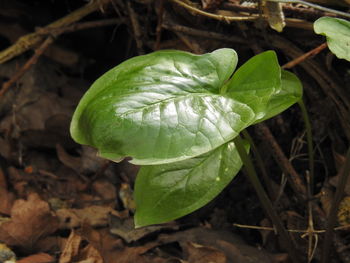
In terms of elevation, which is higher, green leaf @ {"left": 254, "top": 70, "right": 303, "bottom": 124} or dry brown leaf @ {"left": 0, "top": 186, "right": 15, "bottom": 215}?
green leaf @ {"left": 254, "top": 70, "right": 303, "bottom": 124}

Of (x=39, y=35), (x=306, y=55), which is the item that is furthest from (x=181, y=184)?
(x=39, y=35)

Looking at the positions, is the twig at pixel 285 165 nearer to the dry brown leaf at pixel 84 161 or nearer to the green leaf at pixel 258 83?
the green leaf at pixel 258 83

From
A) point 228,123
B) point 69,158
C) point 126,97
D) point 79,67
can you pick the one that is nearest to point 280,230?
point 228,123

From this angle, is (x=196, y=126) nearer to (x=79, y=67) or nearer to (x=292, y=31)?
(x=292, y=31)

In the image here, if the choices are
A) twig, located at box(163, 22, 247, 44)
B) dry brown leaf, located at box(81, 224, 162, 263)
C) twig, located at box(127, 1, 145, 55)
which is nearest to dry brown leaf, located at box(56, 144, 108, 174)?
dry brown leaf, located at box(81, 224, 162, 263)

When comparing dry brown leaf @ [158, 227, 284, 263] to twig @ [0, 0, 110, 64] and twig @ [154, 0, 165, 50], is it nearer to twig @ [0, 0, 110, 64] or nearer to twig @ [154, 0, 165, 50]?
twig @ [154, 0, 165, 50]

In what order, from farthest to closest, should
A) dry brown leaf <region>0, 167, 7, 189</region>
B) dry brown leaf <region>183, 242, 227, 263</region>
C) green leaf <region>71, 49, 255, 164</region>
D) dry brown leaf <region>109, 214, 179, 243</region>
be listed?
dry brown leaf <region>0, 167, 7, 189</region>
dry brown leaf <region>109, 214, 179, 243</region>
dry brown leaf <region>183, 242, 227, 263</region>
green leaf <region>71, 49, 255, 164</region>
